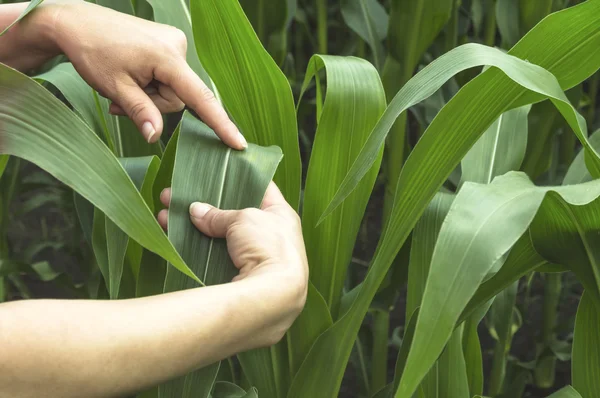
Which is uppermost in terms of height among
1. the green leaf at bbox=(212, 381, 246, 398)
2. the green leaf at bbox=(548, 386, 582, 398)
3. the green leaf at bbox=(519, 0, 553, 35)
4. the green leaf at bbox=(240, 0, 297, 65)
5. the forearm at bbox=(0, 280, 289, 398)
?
the green leaf at bbox=(519, 0, 553, 35)

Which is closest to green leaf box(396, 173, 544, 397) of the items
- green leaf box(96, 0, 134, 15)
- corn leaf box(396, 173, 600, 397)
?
corn leaf box(396, 173, 600, 397)

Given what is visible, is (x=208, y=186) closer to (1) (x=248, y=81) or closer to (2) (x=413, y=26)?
(1) (x=248, y=81)

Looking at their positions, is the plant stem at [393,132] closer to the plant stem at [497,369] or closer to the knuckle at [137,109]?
the plant stem at [497,369]

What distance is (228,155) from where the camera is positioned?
1.78 feet

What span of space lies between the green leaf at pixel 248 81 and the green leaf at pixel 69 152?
0.16 meters

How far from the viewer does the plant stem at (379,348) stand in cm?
97

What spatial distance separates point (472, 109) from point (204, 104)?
191 millimetres

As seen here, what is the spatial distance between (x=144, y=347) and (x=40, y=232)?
1.31 m

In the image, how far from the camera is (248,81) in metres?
0.58

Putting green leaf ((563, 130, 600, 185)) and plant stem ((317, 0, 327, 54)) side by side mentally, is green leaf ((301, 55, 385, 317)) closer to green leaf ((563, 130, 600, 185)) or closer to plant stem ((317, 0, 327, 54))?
green leaf ((563, 130, 600, 185))

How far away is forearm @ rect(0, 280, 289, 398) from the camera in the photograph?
365mm

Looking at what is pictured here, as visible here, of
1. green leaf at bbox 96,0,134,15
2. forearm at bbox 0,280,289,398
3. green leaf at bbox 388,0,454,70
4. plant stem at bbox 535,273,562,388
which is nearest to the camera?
forearm at bbox 0,280,289,398

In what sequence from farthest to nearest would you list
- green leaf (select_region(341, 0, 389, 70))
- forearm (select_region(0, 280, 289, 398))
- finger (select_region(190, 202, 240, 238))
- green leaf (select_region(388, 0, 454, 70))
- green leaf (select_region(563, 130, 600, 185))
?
Result: green leaf (select_region(341, 0, 389, 70)) < green leaf (select_region(388, 0, 454, 70)) < green leaf (select_region(563, 130, 600, 185)) < finger (select_region(190, 202, 240, 238)) < forearm (select_region(0, 280, 289, 398))

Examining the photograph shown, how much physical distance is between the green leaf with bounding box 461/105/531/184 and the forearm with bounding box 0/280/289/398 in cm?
27
